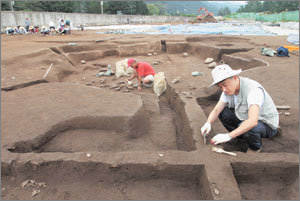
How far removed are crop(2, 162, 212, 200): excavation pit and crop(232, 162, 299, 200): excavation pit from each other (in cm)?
45

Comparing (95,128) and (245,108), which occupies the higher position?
(245,108)

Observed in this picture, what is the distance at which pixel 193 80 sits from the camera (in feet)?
→ 18.0

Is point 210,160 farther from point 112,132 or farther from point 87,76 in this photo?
point 87,76

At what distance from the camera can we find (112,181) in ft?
7.23

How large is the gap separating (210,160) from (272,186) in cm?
71

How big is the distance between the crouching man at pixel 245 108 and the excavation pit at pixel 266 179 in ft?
0.98

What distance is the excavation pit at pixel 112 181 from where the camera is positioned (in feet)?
6.81

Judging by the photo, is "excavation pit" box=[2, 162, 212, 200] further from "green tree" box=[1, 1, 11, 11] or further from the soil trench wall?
"green tree" box=[1, 1, 11, 11]

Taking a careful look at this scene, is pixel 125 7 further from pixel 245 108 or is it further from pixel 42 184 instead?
pixel 42 184

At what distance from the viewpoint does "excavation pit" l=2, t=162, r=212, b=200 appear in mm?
2076

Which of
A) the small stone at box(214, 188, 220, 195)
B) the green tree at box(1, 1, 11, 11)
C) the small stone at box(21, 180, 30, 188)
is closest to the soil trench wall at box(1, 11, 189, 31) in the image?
the green tree at box(1, 1, 11, 11)

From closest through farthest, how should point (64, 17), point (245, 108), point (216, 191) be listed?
1. point (216, 191)
2. point (245, 108)
3. point (64, 17)

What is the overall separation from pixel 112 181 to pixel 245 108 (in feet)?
5.63

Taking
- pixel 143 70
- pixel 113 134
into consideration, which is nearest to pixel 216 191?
pixel 113 134
